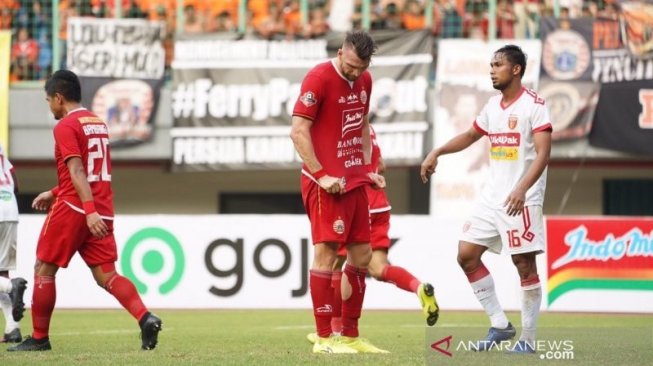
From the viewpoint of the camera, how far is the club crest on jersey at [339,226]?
30.6 ft

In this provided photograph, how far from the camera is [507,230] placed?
9867 millimetres

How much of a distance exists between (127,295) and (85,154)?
106 cm

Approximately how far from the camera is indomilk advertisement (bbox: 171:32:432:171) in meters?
23.0

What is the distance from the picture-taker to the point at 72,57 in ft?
75.4

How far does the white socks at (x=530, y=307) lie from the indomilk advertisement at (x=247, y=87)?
13.1m

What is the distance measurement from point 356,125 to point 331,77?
0.43m

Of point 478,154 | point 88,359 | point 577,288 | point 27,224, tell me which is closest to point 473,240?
point 88,359

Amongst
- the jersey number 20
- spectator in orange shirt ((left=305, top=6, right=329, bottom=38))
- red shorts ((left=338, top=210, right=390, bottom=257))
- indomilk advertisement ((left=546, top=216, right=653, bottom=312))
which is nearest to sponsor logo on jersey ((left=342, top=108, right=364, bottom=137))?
the jersey number 20

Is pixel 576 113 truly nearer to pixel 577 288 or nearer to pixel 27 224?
pixel 577 288

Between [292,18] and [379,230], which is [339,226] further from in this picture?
[292,18]

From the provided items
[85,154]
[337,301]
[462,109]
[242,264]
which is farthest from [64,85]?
[462,109]

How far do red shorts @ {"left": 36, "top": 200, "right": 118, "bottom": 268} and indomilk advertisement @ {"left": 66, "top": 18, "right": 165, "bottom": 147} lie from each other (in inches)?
520

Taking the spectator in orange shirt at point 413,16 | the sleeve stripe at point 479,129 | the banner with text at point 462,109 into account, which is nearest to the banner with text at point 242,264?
the banner with text at point 462,109

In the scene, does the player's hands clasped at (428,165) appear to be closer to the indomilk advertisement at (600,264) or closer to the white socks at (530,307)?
Result: the white socks at (530,307)
